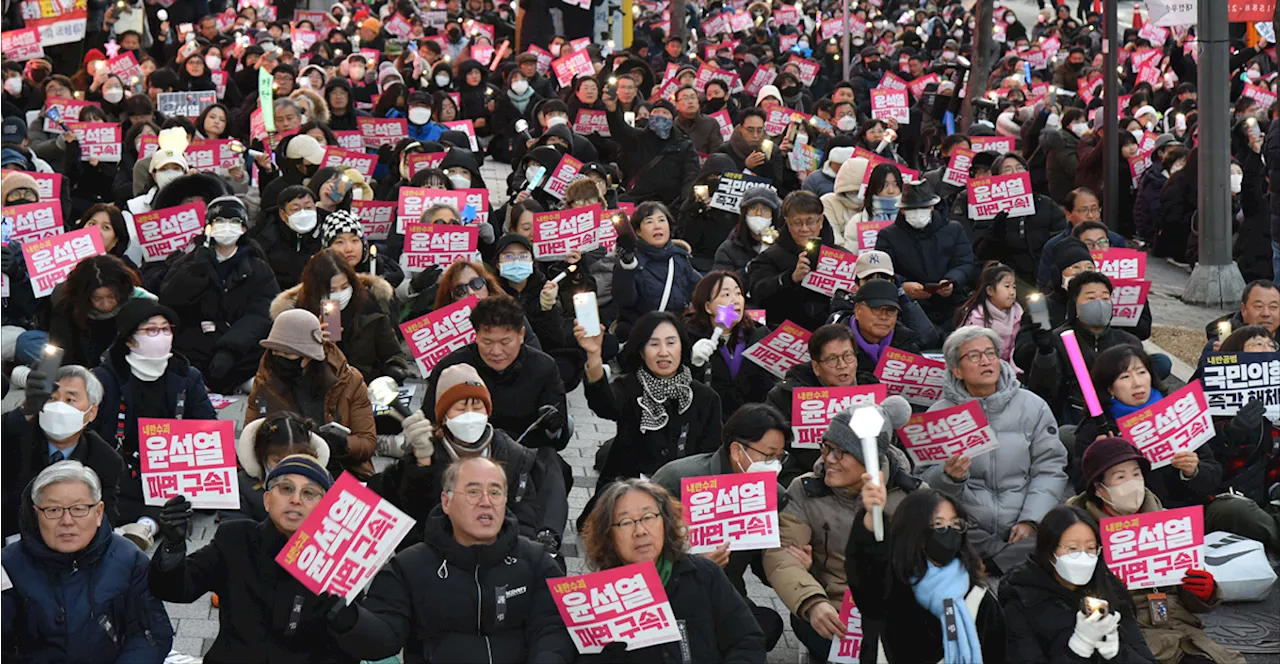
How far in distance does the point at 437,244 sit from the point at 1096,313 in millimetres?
4306

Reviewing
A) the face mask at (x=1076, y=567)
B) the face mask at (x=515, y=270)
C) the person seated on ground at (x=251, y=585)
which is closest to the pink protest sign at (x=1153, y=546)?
the face mask at (x=1076, y=567)

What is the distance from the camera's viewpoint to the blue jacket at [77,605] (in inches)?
254

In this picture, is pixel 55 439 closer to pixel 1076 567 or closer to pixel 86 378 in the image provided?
pixel 86 378

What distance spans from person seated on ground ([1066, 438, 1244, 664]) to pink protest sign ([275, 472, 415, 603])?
303 centimetres

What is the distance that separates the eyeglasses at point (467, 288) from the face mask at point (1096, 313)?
3.39m

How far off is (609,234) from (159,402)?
4.06 m

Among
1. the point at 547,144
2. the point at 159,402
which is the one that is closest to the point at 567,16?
the point at 547,144

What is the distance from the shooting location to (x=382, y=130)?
57.7 ft

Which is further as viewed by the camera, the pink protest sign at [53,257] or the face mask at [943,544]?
the pink protest sign at [53,257]

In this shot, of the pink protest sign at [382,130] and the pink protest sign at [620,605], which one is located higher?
the pink protest sign at [382,130]

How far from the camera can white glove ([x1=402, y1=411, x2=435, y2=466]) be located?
7.49 metres

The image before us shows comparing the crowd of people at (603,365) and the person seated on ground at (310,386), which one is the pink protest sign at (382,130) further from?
the person seated on ground at (310,386)

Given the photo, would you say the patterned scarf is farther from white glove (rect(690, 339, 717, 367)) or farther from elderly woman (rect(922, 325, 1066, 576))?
elderly woman (rect(922, 325, 1066, 576))

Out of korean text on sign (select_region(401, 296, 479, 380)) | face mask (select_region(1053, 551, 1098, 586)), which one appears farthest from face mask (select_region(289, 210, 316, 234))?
face mask (select_region(1053, 551, 1098, 586))
